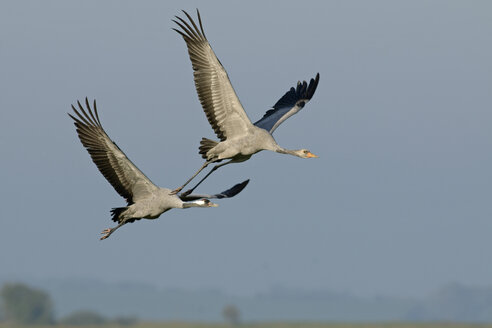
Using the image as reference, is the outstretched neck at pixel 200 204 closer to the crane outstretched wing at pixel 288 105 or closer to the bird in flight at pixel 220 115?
the bird in flight at pixel 220 115

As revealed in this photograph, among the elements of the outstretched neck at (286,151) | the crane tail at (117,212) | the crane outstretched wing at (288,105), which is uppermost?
the crane outstretched wing at (288,105)

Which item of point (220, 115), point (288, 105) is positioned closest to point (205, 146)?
point (220, 115)

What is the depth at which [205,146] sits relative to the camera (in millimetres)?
26625

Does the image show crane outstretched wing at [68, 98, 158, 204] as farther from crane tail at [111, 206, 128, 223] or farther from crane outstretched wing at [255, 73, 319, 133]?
crane outstretched wing at [255, 73, 319, 133]

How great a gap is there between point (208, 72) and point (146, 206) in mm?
3449

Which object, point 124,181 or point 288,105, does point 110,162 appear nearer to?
point 124,181

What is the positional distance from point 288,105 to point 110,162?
723 cm

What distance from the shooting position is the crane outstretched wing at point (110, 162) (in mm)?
25250

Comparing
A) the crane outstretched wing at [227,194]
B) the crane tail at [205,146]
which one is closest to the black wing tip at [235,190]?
the crane outstretched wing at [227,194]

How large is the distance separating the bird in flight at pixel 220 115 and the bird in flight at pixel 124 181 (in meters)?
0.49

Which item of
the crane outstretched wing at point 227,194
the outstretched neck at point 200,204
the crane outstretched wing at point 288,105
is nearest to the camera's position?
the outstretched neck at point 200,204

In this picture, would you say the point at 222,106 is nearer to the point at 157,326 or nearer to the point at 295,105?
the point at 295,105

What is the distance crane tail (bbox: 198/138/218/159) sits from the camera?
87.1 feet

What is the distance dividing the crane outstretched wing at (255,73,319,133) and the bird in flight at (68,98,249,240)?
3621 millimetres
